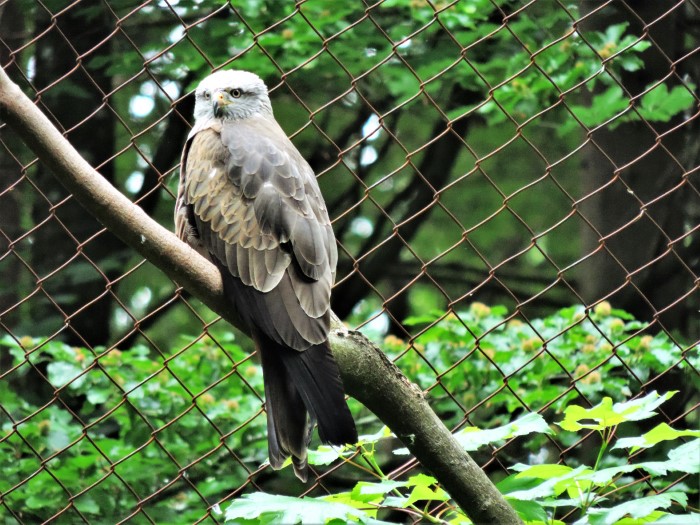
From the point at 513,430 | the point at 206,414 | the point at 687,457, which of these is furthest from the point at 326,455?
the point at 206,414

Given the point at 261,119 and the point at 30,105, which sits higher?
the point at 30,105

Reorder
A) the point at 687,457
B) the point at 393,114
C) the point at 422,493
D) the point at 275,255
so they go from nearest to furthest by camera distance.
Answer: the point at 687,457
the point at 422,493
the point at 275,255
the point at 393,114

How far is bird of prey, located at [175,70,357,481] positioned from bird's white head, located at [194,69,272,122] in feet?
0.64

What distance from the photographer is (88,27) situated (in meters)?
4.48

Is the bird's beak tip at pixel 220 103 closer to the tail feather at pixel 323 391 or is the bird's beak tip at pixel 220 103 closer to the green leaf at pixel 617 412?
the tail feather at pixel 323 391

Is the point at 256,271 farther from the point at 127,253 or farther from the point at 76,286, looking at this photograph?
the point at 76,286

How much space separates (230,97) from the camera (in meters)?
3.39

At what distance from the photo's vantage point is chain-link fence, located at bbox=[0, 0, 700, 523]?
3115 mm

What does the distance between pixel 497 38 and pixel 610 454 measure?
2.07 m

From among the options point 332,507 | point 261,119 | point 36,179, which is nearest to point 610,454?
point 261,119

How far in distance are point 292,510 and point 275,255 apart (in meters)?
0.90

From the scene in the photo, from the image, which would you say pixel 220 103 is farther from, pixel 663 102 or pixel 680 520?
pixel 680 520

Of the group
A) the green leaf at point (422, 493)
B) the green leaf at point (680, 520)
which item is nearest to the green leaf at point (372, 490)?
the green leaf at point (422, 493)

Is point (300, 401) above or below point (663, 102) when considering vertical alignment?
above
